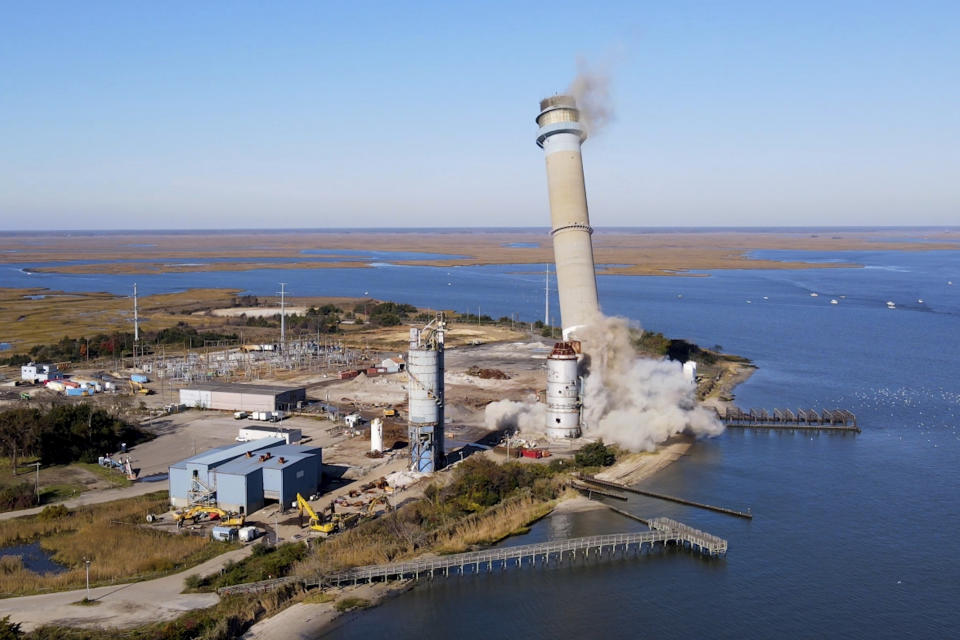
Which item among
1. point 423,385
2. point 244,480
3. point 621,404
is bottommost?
point 244,480

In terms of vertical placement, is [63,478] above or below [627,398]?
below

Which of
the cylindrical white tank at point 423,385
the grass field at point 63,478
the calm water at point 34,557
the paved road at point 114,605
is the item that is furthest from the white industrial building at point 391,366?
the paved road at point 114,605

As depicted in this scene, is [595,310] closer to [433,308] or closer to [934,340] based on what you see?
[934,340]

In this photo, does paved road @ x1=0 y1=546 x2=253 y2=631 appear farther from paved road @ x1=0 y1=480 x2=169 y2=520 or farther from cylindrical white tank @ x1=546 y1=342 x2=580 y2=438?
cylindrical white tank @ x1=546 y1=342 x2=580 y2=438

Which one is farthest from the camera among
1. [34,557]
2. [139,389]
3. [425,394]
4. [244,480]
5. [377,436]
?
[139,389]

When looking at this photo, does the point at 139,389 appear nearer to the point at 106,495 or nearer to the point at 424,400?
the point at 106,495

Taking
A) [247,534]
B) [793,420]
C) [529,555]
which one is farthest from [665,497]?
[793,420]

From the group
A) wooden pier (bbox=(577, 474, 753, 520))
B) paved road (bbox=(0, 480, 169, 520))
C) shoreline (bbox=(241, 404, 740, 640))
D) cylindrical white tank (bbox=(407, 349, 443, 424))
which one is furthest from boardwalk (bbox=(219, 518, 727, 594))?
paved road (bbox=(0, 480, 169, 520))
